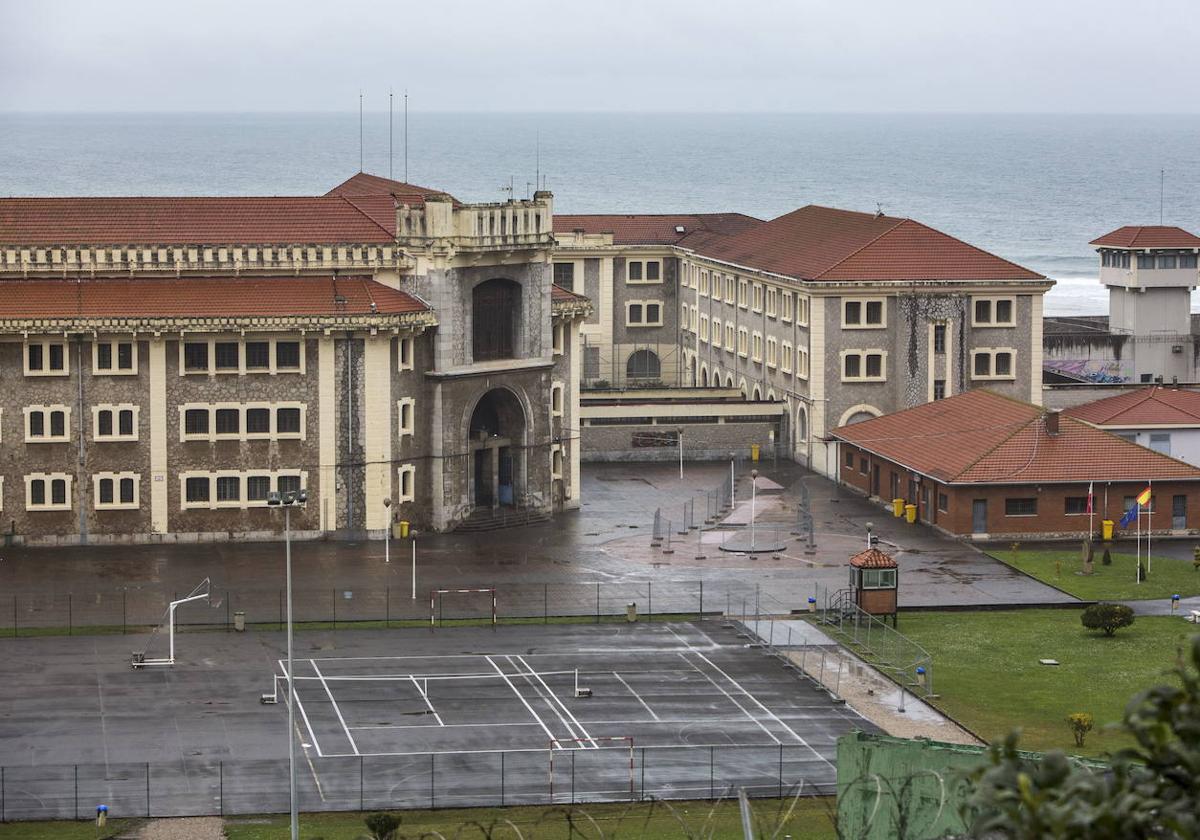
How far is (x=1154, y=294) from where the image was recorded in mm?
120188

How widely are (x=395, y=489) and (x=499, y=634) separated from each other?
59.6ft

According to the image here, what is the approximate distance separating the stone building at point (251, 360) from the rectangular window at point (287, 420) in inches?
2.9

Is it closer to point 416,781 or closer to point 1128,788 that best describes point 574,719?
point 416,781

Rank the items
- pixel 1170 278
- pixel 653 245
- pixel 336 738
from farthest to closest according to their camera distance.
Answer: pixel 653 245 → pixel 1170 278 → pixel 336 738

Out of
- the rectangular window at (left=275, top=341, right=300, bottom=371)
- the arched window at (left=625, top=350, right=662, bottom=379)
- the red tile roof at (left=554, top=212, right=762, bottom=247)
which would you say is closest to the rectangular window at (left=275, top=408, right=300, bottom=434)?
the rectangular window at (left=275, top=341, right=300, bottom=371)

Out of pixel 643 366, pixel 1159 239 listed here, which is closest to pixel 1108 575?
pixel 1159 239

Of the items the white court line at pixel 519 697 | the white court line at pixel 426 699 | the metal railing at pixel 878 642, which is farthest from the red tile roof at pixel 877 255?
the white court line at pixel 426 699

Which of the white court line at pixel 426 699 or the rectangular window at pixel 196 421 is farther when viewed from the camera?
the rectangular window at pixel 196 421

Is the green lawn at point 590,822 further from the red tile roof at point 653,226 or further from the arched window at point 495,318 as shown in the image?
the red tile roof at point 653,226

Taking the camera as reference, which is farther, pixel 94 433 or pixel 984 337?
pixel 984 337

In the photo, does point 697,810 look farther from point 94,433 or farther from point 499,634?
point 94,433

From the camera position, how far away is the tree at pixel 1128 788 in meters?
21.1

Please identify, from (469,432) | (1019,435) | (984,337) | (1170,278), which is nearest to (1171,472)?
(1019,435)

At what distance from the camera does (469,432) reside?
295ft
